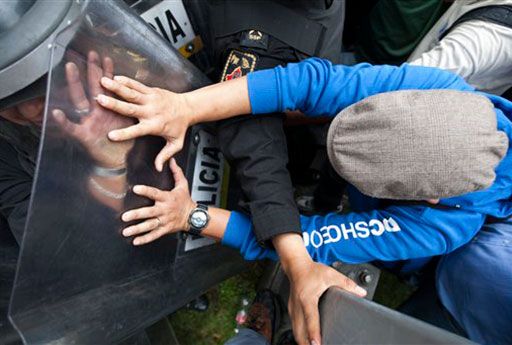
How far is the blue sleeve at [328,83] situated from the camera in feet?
3.65

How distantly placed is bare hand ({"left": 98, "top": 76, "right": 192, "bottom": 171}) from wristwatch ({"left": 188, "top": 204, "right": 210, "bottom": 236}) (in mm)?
202

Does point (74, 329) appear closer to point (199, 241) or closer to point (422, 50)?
point (199, 241)

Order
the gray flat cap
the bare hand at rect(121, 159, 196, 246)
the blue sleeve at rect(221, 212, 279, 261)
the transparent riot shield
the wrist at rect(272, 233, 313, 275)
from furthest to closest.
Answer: the blue sleeve at rect(221, 212, 279, 261), the wrist at rect(272, 233, 313, 275), the bare hand at rect(121, 159, 196, 246), the gray flat cap, the transparent riot shield

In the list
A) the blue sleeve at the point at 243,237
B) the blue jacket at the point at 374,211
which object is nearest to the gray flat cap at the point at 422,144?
the blue jacket at the point at 374,211

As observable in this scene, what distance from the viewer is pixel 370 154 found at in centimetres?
90

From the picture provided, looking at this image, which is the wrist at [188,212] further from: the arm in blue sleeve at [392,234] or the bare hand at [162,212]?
the arm in blue sleeve at [392,234]

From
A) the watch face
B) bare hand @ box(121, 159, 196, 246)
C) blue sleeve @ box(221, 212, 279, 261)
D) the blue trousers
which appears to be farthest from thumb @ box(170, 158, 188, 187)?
the blue trousers

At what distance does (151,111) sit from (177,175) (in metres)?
0.22

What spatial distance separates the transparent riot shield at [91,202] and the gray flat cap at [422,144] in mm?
524

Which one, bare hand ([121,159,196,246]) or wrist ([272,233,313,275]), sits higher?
bare hand ([121,159,196,246])

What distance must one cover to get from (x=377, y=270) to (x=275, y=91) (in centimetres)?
105

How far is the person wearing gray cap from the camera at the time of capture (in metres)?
0.87

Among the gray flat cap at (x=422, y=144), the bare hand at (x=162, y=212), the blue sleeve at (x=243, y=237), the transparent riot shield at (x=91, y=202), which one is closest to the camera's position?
the transparent riot shield at (x=91, y=202)

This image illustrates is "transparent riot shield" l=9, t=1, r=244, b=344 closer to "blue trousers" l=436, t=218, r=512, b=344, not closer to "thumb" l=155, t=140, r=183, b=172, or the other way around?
"thumb" l=155, t=140, r=183, b=172
